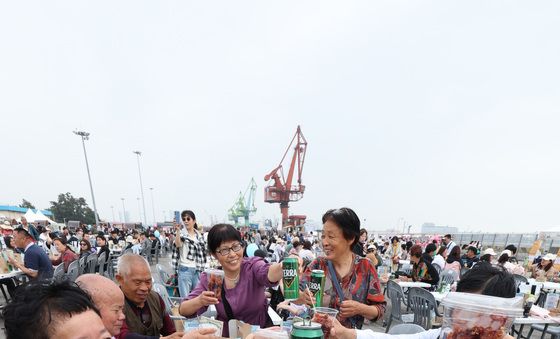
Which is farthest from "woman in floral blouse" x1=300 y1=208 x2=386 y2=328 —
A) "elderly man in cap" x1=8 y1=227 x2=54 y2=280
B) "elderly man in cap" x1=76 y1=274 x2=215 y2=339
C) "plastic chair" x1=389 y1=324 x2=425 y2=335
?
"elderly man in cap" x1=8 y1=227 x2=54 y2=280

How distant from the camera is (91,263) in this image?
7297 millimetres

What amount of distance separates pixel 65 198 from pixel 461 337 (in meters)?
71.8

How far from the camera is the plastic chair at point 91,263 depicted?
7117 mm

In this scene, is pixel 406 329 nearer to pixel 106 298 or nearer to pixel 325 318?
pixel 325 318

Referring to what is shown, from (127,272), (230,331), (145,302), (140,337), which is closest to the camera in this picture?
(230,331)

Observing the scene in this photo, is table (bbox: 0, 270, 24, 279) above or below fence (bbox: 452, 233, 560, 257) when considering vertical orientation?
above

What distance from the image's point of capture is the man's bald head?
4.68 feet

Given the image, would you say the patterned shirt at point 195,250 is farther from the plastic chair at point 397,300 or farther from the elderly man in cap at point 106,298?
the elderly man in cap at point 106,298

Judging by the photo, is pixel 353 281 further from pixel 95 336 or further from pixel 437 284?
pixel 437 284

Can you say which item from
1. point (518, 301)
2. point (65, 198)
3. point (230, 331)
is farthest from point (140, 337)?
point (65, 198)

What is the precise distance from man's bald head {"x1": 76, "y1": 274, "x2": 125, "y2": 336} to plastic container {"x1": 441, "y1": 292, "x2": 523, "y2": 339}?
55.3 inches

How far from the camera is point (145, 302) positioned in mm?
1932

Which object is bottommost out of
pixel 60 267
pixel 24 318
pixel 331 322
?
pixel 60 267

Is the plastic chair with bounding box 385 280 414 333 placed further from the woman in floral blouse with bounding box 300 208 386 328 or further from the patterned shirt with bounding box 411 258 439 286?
the woman in floral blouse with bounding box 300 208 386 328
